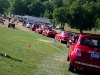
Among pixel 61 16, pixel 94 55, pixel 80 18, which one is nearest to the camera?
pixel 94 55

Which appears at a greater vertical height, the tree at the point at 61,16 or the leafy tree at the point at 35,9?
the leafy tree at the point at 35,9

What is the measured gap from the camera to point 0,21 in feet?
188

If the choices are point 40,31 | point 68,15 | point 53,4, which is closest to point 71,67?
point 40,31

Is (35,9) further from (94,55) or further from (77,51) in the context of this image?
(94,55)

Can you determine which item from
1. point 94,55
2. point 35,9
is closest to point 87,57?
point 94,55

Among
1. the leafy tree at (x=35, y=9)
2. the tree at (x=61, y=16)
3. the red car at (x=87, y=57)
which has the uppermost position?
the leafy tree at (x=35, y=9)

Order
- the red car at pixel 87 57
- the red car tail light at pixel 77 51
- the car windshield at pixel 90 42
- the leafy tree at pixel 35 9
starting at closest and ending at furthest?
the red car at pixel 87 57
the red car tail light at pixel 77 51
the car windshield at pixel 90 42
the leafy tree at pixel 35 9

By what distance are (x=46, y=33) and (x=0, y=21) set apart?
24.1 meters

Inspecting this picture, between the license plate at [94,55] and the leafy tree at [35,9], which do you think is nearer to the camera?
the license plate at [94,55]

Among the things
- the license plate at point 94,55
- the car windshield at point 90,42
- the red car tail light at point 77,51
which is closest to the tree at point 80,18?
the car windshield at point 90,42

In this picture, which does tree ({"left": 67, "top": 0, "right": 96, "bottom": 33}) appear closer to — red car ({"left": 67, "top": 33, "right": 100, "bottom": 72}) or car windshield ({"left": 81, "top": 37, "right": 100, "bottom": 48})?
car windshield ({"left": 81, "top": 37, "right": 100, "bottom": 48})

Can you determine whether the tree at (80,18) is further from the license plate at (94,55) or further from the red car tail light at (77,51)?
the license plate at (94,55)

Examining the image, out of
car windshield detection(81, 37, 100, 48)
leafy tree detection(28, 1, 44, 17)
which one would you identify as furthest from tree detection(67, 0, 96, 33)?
leafy tree detection(28, 1, 44, 17)

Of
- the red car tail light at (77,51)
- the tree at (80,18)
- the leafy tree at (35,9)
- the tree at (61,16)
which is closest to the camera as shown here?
the red car tail light at (77,51)
